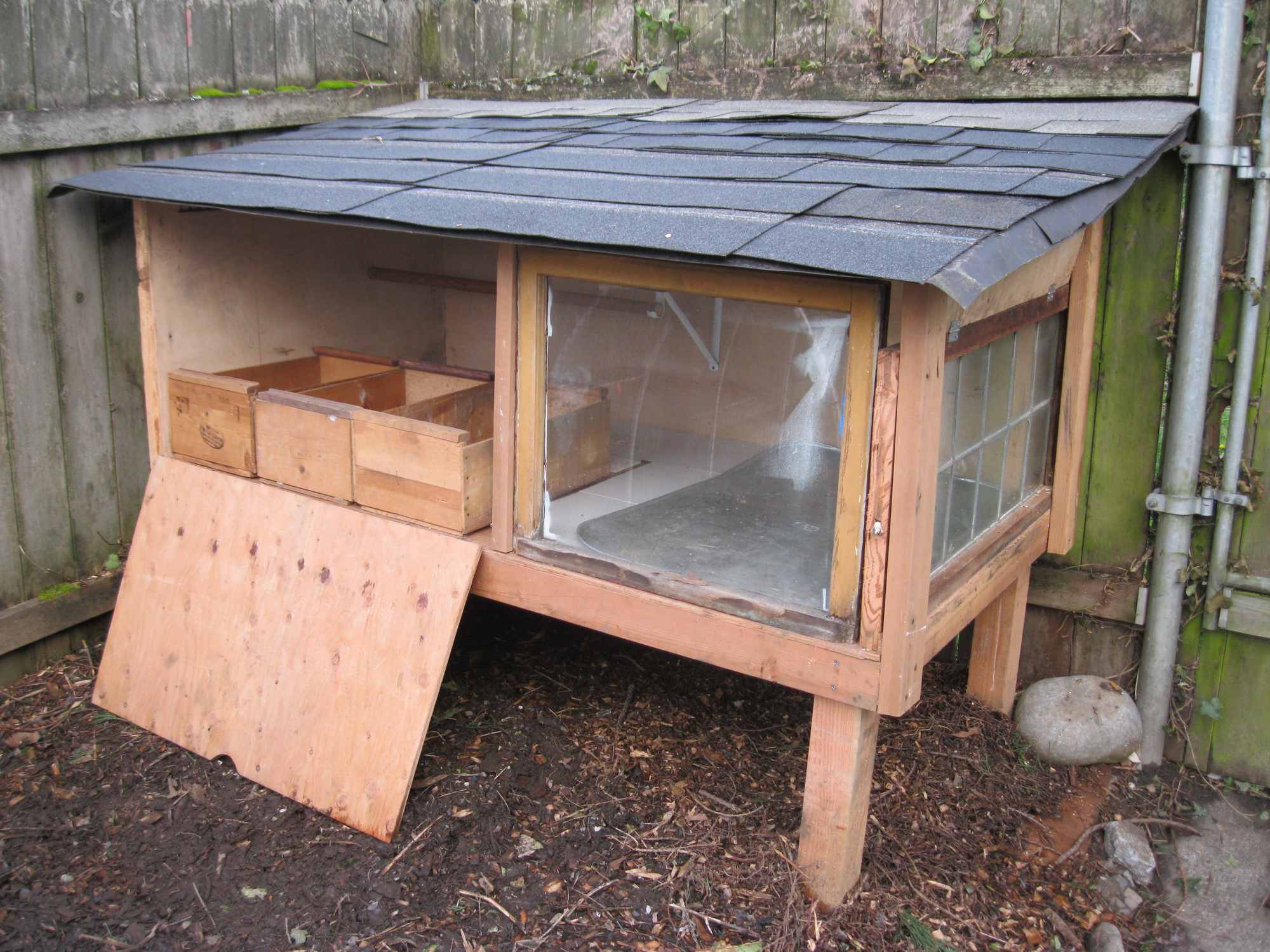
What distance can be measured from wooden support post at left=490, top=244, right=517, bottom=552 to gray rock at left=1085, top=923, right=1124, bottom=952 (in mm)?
1860

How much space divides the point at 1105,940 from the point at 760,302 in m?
1.92

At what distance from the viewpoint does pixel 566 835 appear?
312 cm

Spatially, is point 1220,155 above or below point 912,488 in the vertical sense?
above

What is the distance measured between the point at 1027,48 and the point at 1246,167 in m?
0.70

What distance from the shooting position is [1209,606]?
140 inches

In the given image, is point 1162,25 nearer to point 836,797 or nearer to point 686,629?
point 686,629

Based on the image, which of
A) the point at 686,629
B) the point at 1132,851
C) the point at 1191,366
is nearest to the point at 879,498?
the point at 686,629

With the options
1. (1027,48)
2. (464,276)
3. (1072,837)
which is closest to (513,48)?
(464,276)

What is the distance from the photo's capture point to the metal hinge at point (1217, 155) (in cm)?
318

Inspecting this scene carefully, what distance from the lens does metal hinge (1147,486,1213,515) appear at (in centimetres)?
346

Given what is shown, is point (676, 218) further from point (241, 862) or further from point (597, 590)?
point (241, 862)

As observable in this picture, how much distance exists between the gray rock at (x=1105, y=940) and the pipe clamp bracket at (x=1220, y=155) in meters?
2.09

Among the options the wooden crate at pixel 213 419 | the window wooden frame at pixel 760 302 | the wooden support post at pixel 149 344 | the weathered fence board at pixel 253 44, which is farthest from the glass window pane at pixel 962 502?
the weathered fence board at pixel 253 44

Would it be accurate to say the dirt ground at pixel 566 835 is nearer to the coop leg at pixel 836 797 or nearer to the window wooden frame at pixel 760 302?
the coop leg at pixel 836 797
